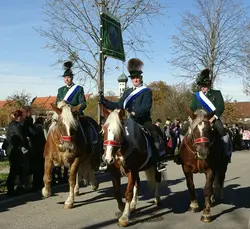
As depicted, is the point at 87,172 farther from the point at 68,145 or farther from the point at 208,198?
the point at 208,198

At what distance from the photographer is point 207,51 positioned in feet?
81.9

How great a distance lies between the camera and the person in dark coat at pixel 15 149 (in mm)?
8984

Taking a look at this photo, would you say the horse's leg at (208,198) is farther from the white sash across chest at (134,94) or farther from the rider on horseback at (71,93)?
the rider on horseback at (71,93)

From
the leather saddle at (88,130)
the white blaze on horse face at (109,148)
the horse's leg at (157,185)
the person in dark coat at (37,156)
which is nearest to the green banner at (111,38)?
the person in dark coat at (37,156)

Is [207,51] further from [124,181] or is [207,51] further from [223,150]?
[223,150]

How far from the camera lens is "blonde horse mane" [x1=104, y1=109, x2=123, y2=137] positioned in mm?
6103

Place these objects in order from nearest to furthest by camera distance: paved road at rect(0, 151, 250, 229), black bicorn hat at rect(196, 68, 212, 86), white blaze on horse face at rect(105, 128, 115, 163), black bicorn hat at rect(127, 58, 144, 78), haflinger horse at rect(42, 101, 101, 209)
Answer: white blaze on horse face at rect(105, 128, 115, 163), paved road at rect(0, 151, 250, 229), haflinger horse at rect(42, 101, 101, 209), black bicorn hat at rect(127, 58, 144, 78), black bicorn hat at rect(196, 68, 212, 86)

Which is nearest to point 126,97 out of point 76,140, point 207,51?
point 76,140

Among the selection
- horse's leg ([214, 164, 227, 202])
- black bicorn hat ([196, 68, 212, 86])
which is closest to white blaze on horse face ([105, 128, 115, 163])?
black bicorn hat ([196, 68, 212, 86])

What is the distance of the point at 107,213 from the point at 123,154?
1591 millimetres

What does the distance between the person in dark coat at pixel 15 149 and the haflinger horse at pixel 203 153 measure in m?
3.70

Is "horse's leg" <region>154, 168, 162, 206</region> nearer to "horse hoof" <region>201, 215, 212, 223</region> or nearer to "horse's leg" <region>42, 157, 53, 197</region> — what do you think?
"horse hoof" <region>201, 215, 212, 223</region>

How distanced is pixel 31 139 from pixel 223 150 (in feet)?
15.5

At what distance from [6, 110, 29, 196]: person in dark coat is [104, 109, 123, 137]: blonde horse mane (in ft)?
11.6
